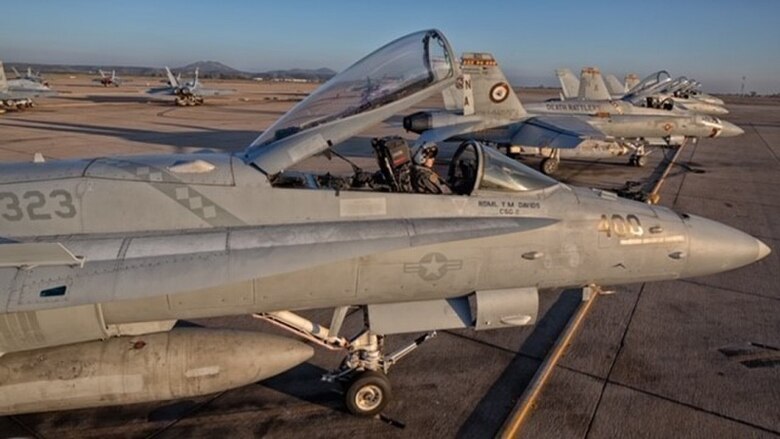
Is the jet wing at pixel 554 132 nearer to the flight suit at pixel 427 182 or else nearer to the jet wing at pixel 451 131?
the jet wing at pixel 451 131

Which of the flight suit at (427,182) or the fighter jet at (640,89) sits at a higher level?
the fighter jet at (640,89)

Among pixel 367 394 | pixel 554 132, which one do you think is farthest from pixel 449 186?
pixel 554 132

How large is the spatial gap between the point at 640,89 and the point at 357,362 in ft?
75.5

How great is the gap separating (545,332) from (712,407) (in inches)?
75.3

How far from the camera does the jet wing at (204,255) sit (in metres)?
3.38

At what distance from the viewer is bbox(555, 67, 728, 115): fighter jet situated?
21492 mm

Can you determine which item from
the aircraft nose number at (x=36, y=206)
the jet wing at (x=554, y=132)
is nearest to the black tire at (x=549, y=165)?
the jet wing at (x=554, y=132)

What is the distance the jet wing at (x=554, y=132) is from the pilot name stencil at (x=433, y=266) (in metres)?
12.8

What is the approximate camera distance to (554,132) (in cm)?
1702

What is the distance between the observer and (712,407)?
4.69 m

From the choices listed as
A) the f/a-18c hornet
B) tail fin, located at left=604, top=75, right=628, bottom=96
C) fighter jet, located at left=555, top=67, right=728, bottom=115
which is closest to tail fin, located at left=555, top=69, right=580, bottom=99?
fighter jet, located at left=555, top=67, right=728, bottom=115

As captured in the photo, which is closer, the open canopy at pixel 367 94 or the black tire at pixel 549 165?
the open canopy at pixel 367 94

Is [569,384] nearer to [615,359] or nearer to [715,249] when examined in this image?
[615,359]

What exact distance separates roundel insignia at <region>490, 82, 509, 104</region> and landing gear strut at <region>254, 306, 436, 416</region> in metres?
15.0
